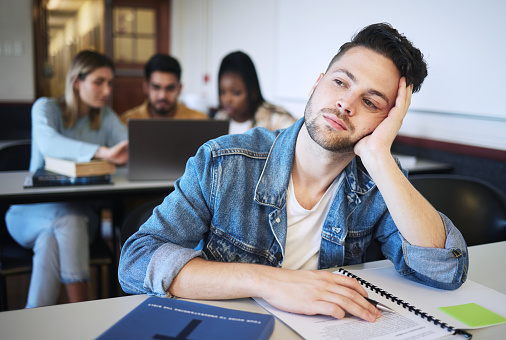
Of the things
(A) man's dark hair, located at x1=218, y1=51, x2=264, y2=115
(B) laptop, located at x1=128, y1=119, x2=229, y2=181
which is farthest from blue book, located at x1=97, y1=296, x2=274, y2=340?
(A) man's dark hair, located at x1=218, y1=51, x2=264, y2=115

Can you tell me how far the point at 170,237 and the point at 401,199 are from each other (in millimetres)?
542

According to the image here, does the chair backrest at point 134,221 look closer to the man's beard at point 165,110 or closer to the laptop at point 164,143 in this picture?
the laptop at point 164,143

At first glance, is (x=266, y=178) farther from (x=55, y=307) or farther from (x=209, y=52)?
(x=209, y=52)

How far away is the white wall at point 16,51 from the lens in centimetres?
520

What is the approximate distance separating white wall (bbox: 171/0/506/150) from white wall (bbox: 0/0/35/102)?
2.23 m

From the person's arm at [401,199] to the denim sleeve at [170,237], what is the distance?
0.40m

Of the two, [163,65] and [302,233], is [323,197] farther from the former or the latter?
[163,65]

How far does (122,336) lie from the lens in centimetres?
76

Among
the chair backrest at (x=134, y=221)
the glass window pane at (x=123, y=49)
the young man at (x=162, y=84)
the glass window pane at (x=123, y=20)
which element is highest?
the glass window pane at (x=123, y=20)

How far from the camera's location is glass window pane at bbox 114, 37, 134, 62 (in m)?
6.12


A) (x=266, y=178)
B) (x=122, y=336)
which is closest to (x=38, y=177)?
(x=266, y=178)

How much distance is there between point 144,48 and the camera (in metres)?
6.30

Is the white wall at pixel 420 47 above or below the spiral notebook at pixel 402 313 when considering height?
above

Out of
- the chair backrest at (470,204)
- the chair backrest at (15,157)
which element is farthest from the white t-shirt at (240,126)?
the chair backrest at (470,204)
